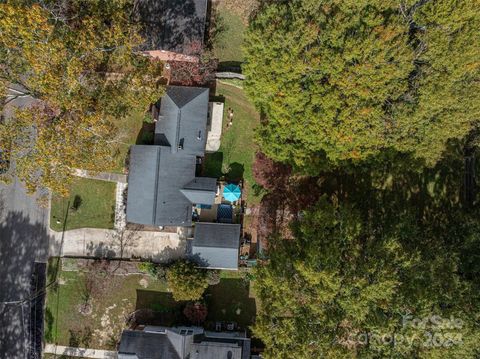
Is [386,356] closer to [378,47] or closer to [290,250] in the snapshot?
[290,250]

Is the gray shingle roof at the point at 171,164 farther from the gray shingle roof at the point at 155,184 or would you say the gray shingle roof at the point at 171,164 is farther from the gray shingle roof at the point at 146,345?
the gray shingle roof at the point at 146,345

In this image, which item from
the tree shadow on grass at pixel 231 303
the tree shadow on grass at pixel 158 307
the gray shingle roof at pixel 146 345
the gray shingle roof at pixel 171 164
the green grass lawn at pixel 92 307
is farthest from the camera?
the green grass lawn at pixel 92 307

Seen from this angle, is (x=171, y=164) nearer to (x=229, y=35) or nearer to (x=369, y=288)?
(x=229, y=35)

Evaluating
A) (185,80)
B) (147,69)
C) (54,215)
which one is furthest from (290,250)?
(54,215)

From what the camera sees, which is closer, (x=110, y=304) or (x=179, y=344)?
(x=179, y=344)

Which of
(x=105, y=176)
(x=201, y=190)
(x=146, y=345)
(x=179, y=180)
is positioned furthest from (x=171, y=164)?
(x=146, y=345)

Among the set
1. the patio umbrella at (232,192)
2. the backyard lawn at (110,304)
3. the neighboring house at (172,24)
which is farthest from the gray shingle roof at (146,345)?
the neighboring house at (172,24)
